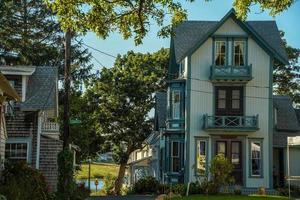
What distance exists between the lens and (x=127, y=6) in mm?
15852

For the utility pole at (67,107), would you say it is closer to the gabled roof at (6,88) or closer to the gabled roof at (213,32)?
the gabled roof at (6,88)

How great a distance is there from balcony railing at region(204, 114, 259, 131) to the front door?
1437 mm

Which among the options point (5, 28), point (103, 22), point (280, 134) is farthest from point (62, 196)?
point (5, 28)

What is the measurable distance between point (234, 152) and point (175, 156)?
4050mm

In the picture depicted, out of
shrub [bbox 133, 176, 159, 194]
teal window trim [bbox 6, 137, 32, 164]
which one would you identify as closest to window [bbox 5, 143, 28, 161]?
teal window trim [bbox 6, 137, 32, 164]

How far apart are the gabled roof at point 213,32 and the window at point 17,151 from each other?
13.7 m

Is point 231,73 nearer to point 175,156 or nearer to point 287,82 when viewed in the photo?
point 175,156

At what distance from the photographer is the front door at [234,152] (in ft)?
136

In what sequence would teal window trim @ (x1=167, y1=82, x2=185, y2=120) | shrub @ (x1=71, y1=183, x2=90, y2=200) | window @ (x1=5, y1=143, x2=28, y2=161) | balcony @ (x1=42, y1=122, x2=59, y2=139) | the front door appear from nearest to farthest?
shrub @ (x1=71, y1=183, x2=90, y2=200) → window @ (x1=5, y1=143, x2=28, y2=161) → balcony @ (x1=42, y1=122, x2=59, y2=139) → the front door → teal window trim @ (x1=167, y1=82, x2=185, y2=120)

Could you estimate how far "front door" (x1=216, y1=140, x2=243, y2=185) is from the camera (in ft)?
136

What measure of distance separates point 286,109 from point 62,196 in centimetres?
2601

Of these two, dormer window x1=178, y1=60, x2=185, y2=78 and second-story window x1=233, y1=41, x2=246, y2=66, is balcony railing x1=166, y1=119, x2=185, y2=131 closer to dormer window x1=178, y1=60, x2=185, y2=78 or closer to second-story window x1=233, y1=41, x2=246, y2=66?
dormer window x1=178, y1=60, x2=185, y2=78

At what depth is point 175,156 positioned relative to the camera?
4253cm

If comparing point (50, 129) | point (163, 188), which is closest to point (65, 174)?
point (50, 129)
